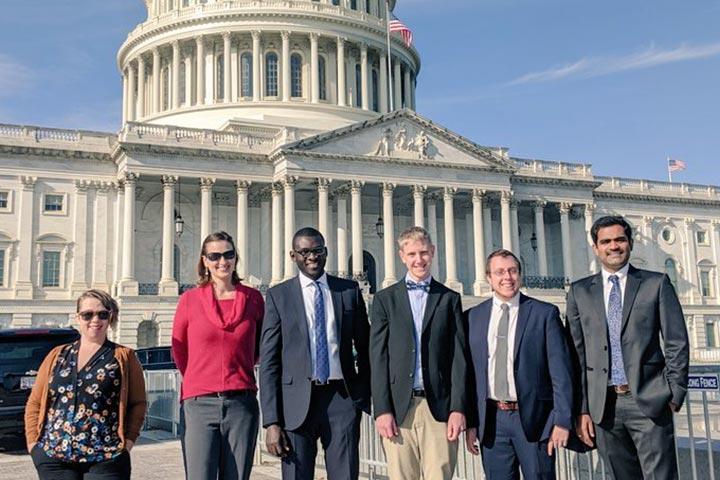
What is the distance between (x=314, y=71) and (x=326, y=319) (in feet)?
177

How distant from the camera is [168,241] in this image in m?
41.9

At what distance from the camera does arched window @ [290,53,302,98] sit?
59188mm

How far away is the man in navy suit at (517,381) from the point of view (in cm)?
654

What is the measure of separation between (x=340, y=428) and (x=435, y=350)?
1084 millimetres

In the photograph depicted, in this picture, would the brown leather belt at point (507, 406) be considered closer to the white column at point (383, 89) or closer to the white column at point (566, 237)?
the white column at point (566, 237)

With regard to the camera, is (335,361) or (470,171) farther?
(470,171)

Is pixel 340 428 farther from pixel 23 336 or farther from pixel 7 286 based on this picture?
pixel 7 286

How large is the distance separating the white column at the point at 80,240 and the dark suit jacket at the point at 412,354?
3925cm

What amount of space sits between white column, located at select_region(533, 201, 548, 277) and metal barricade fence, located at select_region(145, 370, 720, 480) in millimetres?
36962

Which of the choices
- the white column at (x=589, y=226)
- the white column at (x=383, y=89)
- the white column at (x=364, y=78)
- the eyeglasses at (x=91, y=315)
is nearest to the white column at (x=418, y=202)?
the white column at (x=589, y=226)

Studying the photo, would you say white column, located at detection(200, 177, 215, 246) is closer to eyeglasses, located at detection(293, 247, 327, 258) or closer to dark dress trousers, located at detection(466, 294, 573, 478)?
eyeglasses, located at detection(293, 247, 327, 258)

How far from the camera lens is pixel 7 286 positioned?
41.7m

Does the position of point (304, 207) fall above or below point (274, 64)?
below

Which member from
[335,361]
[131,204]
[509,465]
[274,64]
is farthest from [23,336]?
[274,64]
